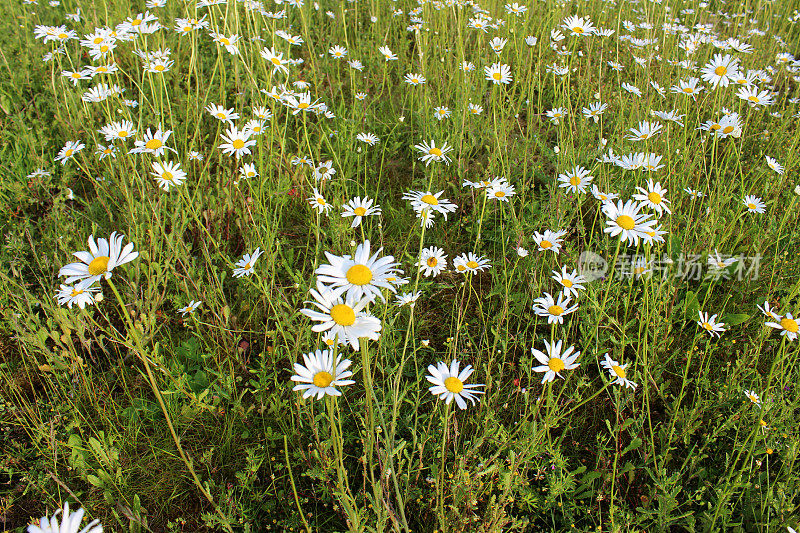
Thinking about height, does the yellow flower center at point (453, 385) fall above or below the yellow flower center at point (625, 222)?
below

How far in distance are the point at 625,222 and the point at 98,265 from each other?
5.26ft

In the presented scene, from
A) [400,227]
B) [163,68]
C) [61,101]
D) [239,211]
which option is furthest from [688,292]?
[61,101]

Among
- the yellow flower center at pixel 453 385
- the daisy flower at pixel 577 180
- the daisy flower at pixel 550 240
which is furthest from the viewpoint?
the daisy flower at pixel 577 180

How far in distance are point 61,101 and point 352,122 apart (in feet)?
6.50

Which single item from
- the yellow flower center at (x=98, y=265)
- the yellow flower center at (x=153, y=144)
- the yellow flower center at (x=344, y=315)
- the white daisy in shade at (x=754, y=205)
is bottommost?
the white daisy in shade at (x=754, y=205)

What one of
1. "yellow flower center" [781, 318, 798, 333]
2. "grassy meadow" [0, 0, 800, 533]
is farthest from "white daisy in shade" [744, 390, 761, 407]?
"yellow flower center" [781, 318, 798, 333]

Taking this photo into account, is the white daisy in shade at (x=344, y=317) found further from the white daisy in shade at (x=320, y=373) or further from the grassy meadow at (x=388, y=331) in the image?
the white daisy in shade at (x=320, y=373)

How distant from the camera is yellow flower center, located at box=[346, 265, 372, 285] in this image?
3.42ft

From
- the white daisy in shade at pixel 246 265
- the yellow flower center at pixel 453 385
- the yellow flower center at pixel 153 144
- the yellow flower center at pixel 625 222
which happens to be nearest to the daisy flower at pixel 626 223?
the yellow flower center at pixel 625 222

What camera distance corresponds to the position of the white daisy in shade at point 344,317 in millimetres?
941

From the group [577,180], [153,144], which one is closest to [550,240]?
[577,180]

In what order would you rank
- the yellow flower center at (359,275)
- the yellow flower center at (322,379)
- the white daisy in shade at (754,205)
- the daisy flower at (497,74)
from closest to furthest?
the yellow flower center at (359,275)
the yellow flower center at (322,379)
the white daisy in shade at (754,205)
the daisy flower at (497,74)

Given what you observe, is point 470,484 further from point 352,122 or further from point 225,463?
point 352,122

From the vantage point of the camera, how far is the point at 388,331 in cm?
165
